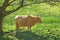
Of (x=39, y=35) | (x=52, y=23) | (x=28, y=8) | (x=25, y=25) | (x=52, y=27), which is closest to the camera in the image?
(x=39, y=35)

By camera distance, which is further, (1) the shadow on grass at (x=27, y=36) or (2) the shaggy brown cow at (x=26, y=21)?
(2) the shaggy brown cow at (x=26, y=21)

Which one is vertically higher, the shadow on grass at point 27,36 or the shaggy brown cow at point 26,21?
the shaggy brown cow at point 26,21

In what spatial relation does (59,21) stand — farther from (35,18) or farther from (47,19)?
(35,18)

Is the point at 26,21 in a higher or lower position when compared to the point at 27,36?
higher

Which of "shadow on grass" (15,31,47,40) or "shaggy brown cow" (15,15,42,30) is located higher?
"shaggy brown cow" (15,15,42,30)

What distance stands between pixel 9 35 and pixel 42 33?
57.7 inches

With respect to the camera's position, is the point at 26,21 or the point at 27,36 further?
the point at 26,21

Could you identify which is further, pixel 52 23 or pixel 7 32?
pixel 52 23

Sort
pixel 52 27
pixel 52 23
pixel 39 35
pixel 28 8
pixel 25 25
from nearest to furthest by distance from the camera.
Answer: pixel 39 35, pixel 25 25, pixel 52 27, pixel 52 23, pixel 28 8

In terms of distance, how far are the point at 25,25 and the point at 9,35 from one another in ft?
3.89

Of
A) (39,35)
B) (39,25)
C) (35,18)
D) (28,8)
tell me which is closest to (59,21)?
(39,25)

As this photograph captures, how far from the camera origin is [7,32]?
40.9 ft

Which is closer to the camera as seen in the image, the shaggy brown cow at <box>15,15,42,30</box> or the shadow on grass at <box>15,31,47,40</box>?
the shadow on grass at <box>15,31,47,40</box>

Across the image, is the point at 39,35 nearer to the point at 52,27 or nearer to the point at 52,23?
the point at 52,27
